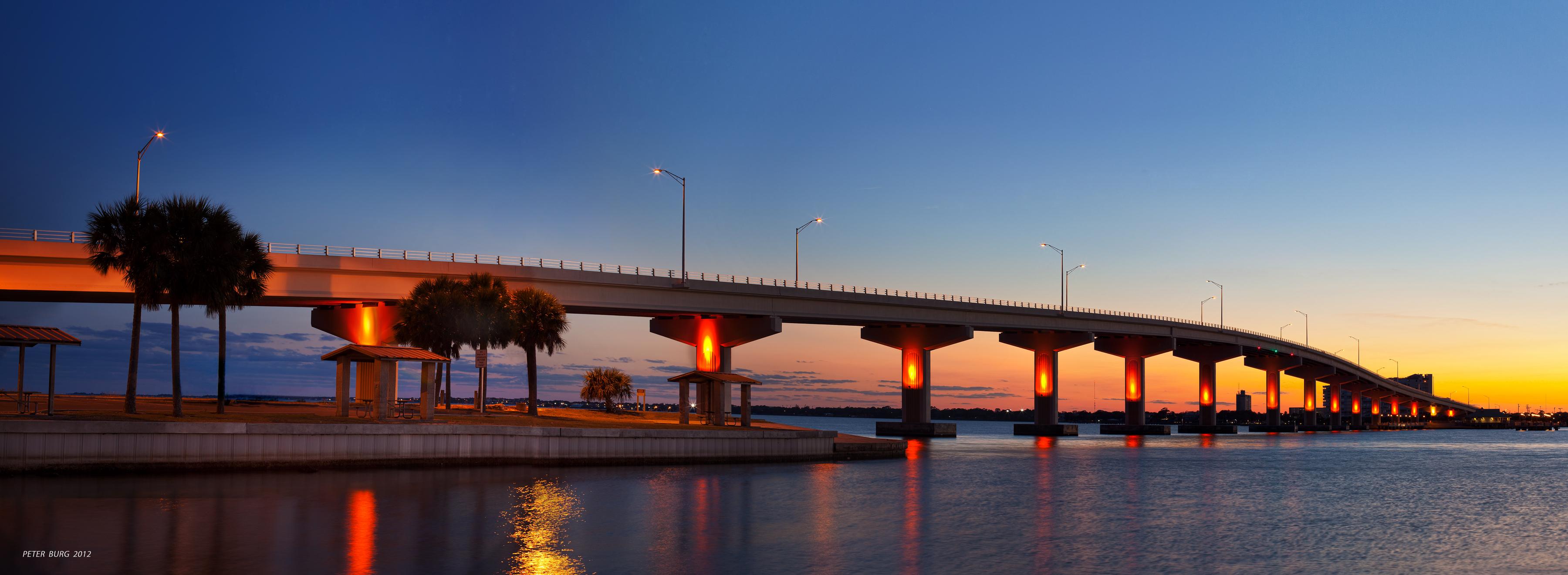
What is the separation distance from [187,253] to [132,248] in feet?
6.03

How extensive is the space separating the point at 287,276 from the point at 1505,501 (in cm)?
6017

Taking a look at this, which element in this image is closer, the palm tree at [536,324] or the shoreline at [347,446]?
the shoreline at [347,446]

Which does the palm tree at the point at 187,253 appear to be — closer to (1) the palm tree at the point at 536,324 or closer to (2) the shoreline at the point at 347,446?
(2) the shoreline at the point at 347,446

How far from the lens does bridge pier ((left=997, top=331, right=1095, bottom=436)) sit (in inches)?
5094

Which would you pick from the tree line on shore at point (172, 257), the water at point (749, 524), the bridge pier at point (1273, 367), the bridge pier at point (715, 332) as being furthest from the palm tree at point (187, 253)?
the bridge pier at point (1273, 367)

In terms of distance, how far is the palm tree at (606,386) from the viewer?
92.6 m

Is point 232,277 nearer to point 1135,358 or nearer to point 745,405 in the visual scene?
point 745,405

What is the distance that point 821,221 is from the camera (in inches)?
3265

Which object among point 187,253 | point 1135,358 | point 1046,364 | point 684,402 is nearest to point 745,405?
point 684,402

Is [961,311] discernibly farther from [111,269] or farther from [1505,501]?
[111,269]

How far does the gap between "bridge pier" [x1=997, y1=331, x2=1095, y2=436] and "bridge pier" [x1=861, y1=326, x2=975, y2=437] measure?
60.2 ft

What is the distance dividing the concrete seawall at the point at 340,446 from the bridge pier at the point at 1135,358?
9921 cm

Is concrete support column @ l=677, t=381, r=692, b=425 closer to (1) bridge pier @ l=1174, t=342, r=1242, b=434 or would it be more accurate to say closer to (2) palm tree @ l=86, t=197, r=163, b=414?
(2) palm tree @ l=86, t=197, r=163, b=414

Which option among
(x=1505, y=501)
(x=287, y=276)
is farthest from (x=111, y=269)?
(x=1505, y=501)
